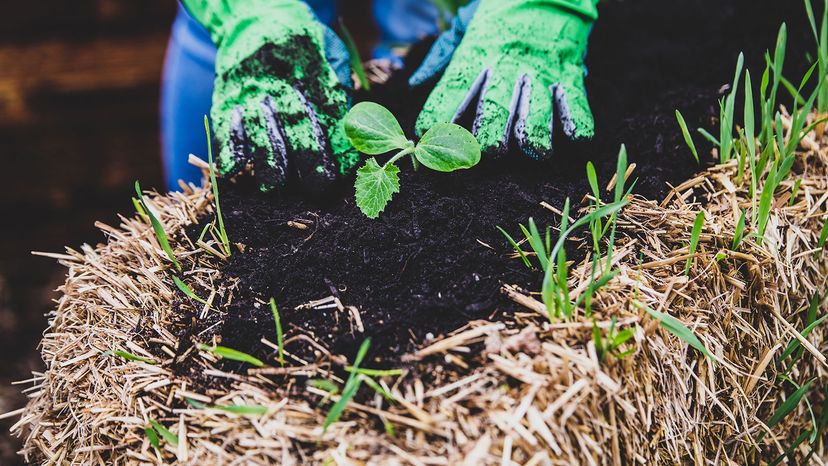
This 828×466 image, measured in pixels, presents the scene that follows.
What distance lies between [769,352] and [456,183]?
1.83ft

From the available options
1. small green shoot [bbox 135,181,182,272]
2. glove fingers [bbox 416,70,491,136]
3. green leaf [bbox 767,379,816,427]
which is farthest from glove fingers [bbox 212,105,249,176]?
green leaf [bbox 767,379,816,427]

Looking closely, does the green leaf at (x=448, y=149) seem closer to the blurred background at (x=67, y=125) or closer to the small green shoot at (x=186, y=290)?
the small green shoot at (x=186, y=290)

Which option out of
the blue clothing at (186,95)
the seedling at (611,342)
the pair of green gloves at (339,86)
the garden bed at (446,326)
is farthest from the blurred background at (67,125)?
the seedling at (611,342)

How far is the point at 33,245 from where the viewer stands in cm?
212

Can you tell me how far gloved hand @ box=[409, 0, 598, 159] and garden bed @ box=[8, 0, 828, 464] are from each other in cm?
6

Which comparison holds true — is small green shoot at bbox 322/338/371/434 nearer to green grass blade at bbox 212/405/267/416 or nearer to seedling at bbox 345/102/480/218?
green grass blade at bbox 212/405/267/416

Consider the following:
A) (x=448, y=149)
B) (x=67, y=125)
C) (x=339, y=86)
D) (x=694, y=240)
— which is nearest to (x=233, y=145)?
(x=339, y=86)

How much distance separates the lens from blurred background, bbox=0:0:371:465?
6.50 feet

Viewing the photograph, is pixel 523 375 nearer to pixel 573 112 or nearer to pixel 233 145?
pixel 573 112

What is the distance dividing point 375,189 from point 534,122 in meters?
0.32

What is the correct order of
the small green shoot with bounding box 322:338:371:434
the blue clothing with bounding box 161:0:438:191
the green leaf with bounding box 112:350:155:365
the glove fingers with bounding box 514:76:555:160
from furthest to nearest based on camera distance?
the blue clothing with bounding box 161:0:438:191 → the glove fingers with bounding box 514:76:555:160 → the green leaf with bounding box 112:350:155:365 → the small green shoot with bounding box 322:338:371:434

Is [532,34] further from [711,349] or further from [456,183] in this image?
[711,349]

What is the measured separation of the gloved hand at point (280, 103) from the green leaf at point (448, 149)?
181 mm

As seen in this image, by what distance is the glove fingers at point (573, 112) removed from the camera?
1038 millimetres
